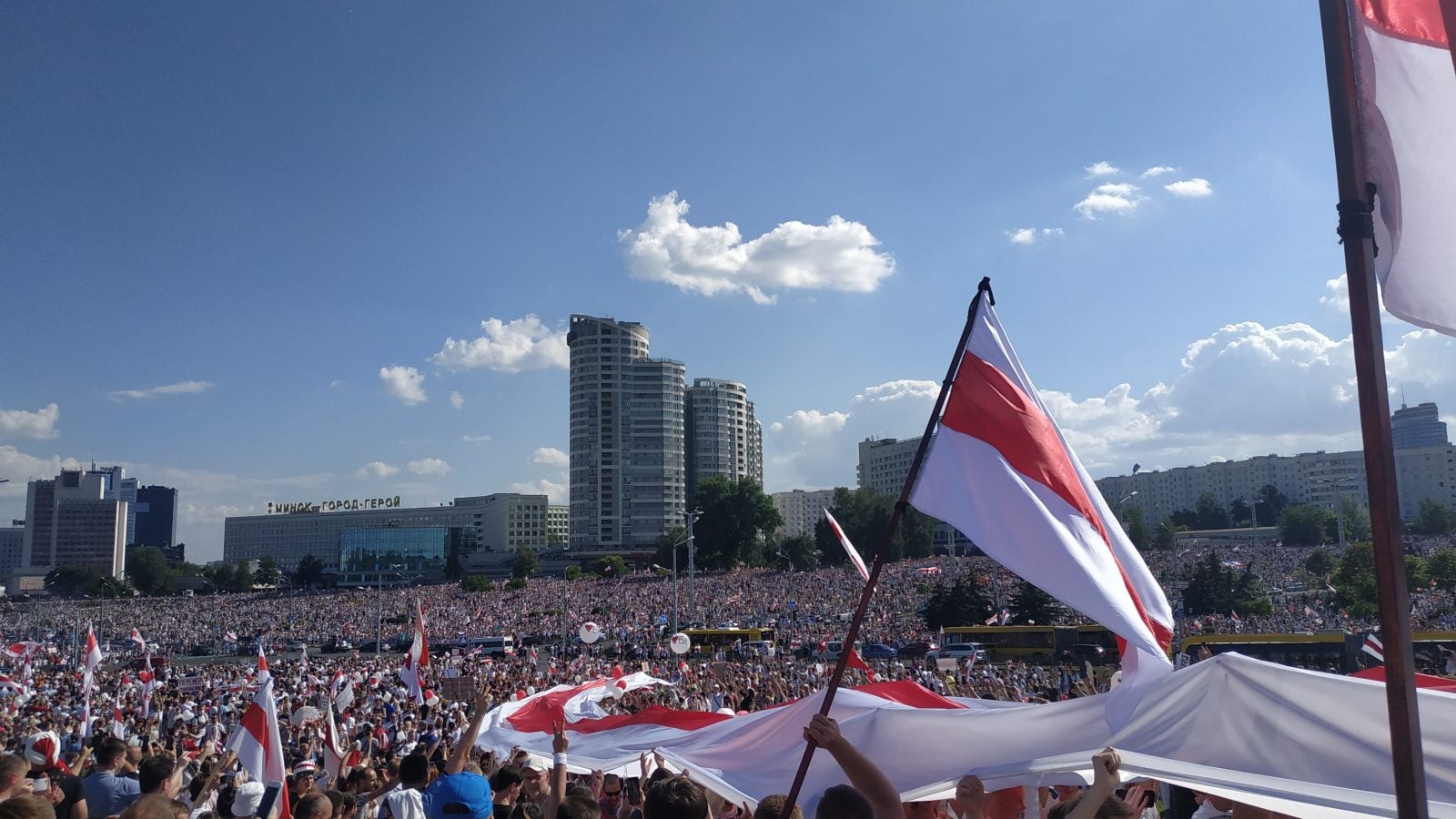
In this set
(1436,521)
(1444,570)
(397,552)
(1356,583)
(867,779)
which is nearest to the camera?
(867,779)

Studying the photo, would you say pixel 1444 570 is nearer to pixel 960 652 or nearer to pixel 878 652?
pixel 878 652

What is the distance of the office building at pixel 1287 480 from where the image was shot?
148875 mm

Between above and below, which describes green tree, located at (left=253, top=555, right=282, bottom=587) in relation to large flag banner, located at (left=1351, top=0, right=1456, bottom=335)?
below

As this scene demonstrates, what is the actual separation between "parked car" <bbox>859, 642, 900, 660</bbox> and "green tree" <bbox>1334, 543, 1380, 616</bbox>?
18.4 m

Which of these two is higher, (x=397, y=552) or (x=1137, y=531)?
Answer: (x=1137, y=531)

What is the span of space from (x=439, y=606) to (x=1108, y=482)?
145364 millimetres

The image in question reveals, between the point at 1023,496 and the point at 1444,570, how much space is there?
53435 millimetres

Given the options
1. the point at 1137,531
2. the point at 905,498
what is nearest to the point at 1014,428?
the point at 905,498

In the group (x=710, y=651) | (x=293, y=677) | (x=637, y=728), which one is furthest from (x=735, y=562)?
(x=637, y=728)

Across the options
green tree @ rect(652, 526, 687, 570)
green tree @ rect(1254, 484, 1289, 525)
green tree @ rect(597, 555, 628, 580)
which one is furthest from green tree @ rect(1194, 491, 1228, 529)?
green tree @ rect(597, 555, 628, 580)

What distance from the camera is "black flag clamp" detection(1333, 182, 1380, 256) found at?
254 cm

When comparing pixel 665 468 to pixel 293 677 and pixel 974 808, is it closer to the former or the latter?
pixel 293 677

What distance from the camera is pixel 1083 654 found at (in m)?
29.2

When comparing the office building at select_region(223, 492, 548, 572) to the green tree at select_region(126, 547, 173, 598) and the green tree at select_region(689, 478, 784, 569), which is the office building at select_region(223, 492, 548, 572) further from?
the green tree at select_region(689, 478, 784, 569)
